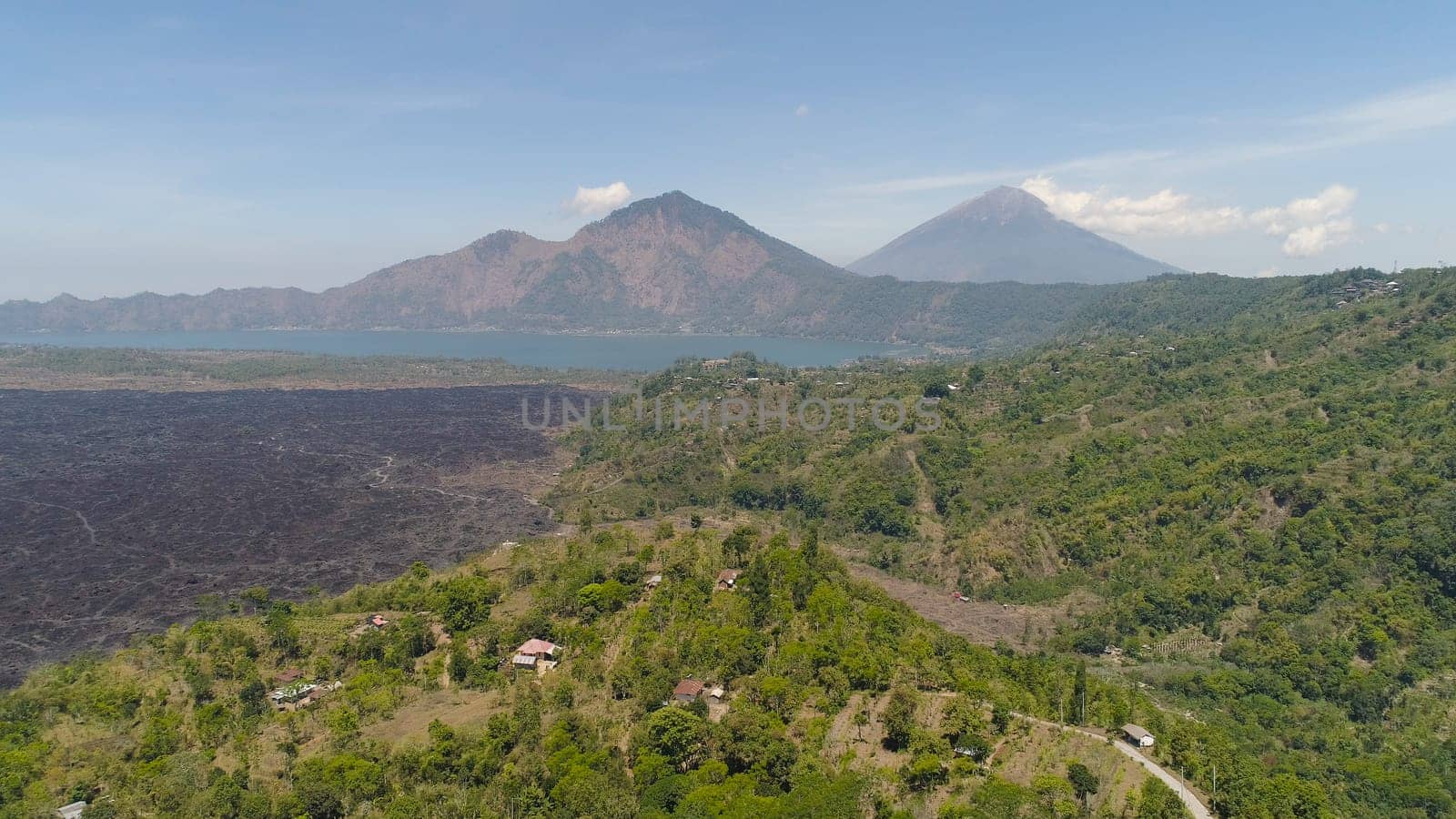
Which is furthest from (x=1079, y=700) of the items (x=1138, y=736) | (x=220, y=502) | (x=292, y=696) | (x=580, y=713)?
(x=220, y=502)

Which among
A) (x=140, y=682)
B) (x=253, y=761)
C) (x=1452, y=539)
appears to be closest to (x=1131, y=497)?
(x=1452, y=539)

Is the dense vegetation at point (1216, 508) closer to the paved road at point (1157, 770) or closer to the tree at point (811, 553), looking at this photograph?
the paved road at point (1157, 770)

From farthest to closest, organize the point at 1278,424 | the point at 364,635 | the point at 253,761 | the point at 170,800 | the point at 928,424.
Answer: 1. the point at 928,424
2. the point at 1278,424
3. the point at 364,635
4. the point at 253,761
5. the point at 170,800

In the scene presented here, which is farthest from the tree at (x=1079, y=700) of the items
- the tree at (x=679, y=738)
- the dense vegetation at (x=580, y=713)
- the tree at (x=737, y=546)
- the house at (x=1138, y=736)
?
the tree at (x=737, y=546)

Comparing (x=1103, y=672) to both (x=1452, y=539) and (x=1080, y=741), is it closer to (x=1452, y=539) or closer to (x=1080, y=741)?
(x=1080, y=741)

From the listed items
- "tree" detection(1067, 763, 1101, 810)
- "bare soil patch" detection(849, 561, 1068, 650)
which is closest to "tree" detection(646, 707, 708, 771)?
"tree" detection(1067, 763, 1101, 810)
